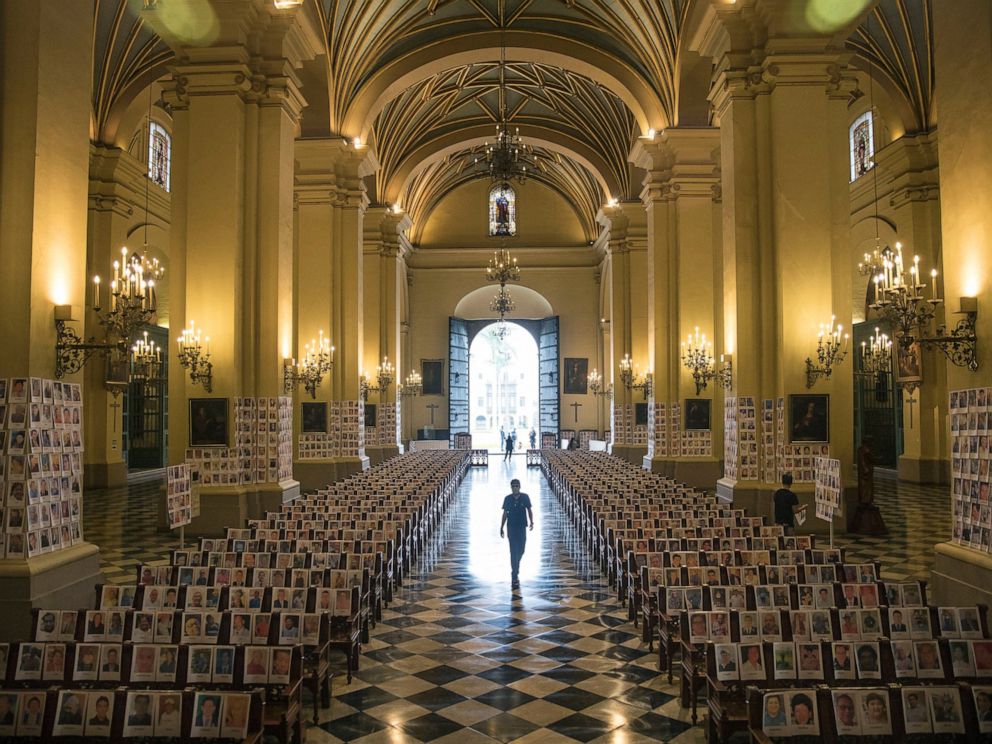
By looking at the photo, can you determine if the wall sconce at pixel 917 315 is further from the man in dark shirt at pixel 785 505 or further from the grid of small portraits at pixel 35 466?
the grid of small portraits at pixel 35 466

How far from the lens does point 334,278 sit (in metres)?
22.1

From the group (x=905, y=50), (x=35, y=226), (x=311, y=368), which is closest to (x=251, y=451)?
(x=311, y=368)

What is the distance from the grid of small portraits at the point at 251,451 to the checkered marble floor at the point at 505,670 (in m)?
A: 3.89

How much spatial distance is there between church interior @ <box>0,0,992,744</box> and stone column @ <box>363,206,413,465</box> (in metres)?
0.15

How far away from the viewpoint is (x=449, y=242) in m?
41.7

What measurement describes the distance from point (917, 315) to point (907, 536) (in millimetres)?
6272

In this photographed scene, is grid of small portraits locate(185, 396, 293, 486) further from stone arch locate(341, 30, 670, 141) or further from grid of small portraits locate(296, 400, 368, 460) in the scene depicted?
stone arch locate(341, 30, 670, 141)

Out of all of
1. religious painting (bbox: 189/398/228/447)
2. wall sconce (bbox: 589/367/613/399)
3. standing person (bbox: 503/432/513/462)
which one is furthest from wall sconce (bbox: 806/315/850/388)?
wall sconce (bbox: 589/367/613/399)

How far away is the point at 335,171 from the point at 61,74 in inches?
549

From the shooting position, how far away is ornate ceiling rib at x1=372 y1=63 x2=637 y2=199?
92.2 ft

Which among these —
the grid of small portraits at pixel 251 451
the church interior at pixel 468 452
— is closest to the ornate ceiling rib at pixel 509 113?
the church interior at pixel 468 452

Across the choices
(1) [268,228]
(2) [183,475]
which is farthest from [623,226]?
(2) [183,475]

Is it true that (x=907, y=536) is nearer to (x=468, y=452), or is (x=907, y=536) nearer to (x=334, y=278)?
(x=334, y=278)

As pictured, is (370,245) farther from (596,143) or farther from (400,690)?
(400,690)
